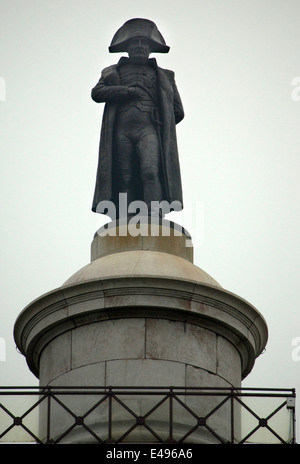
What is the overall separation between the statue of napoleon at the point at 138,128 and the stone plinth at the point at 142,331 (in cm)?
259

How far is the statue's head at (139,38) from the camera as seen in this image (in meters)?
38.6

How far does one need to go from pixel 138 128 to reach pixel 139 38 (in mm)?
2147

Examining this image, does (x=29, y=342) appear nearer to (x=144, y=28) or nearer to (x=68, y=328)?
(x=68, y=328)

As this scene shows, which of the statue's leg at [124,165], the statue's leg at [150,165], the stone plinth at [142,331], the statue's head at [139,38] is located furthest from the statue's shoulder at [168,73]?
the stone plinth at [142,331]

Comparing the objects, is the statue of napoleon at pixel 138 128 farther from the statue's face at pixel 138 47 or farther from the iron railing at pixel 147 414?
the iron railing at pixel 147 414

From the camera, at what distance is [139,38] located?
38.6 meters

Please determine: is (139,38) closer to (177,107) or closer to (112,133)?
(177,107)

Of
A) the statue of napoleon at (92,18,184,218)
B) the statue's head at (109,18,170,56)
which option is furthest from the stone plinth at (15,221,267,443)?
Result: the statue's head at (109,18,170,56)

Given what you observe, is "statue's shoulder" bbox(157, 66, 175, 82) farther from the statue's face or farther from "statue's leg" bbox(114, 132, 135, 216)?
"statue's leg" bbox(114, 132, 135, 216)

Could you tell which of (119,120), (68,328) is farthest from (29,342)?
(119,120)

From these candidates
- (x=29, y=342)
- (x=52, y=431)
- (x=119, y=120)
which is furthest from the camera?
(x=119, y=120)

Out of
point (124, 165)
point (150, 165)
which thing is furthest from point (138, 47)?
point (150, 165)

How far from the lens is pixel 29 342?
115 feet
